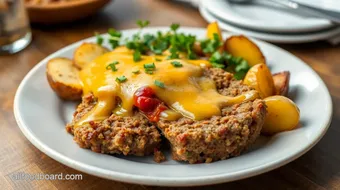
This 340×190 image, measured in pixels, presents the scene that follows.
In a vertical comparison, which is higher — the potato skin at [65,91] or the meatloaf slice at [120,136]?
the meatloaf slice at [120,136]

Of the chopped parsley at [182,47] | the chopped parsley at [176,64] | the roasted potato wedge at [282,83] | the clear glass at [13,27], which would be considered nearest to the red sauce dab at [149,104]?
the chopped parsley at [176,64]

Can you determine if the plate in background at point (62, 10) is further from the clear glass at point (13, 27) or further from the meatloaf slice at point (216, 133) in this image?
the meatloaf slice at point (216, 133)

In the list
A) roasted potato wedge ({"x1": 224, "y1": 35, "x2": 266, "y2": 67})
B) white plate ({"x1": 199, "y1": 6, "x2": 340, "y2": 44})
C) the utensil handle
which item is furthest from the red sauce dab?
the utensil handle

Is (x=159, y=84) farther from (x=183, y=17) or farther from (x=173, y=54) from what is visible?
(x=183, y=17)

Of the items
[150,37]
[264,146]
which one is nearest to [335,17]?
[150,37]

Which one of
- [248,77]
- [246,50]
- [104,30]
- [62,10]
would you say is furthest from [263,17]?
[62,10]

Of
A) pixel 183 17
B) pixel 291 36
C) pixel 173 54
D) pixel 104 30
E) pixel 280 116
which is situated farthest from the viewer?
pixel 183 17

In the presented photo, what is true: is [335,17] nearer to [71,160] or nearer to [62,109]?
[62,109]
